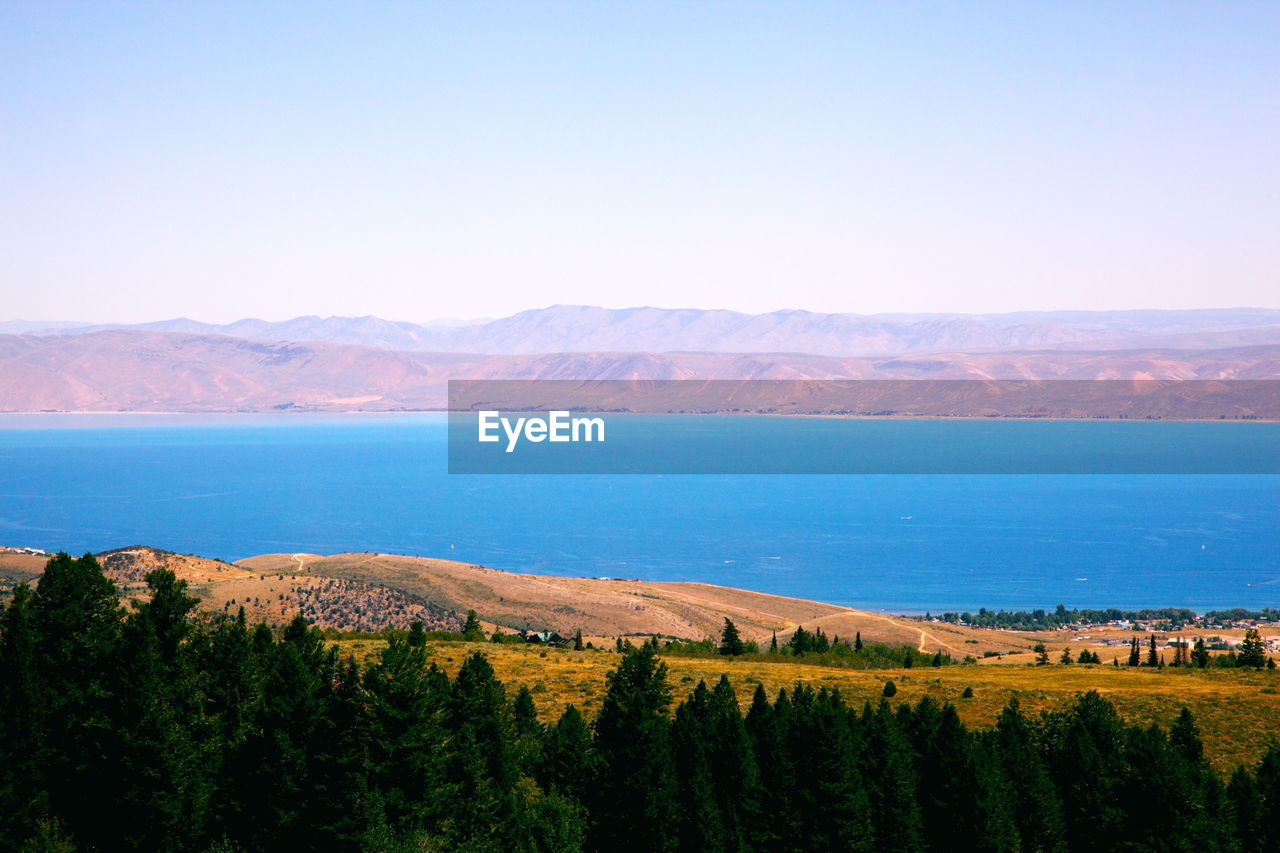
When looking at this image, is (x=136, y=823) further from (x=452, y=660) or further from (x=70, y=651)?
(x=452, y=660)

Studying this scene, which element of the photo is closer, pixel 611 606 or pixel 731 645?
pixel 731 645

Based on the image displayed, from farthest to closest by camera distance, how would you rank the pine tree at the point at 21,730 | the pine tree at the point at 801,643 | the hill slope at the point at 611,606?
the hill slope at the point at 611,606, the pine tree at the point at 801,643, the pine tree at the point at 21,730

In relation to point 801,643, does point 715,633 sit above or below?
below

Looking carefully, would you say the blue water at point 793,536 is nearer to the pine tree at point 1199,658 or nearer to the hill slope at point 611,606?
the hill slope at point 611,606

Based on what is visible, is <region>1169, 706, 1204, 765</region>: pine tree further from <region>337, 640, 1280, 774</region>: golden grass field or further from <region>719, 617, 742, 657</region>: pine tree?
<region>719, 617, 742, 657</region>: pine tree

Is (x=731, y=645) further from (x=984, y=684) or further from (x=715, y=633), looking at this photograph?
(x=715, y=633)

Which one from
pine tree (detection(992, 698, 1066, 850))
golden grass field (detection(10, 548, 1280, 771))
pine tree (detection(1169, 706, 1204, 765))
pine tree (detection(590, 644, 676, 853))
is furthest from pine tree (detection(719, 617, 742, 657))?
Answer: pine tree (detection(1169, 706, 1204, 765))

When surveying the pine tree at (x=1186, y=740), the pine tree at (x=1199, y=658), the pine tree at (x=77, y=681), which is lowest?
the pine tree at (x=1199, y=658)

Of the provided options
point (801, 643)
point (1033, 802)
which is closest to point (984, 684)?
point (1033, 802)

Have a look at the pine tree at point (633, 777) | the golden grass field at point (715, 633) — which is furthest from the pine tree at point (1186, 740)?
the pine tree at point (633, 777)
